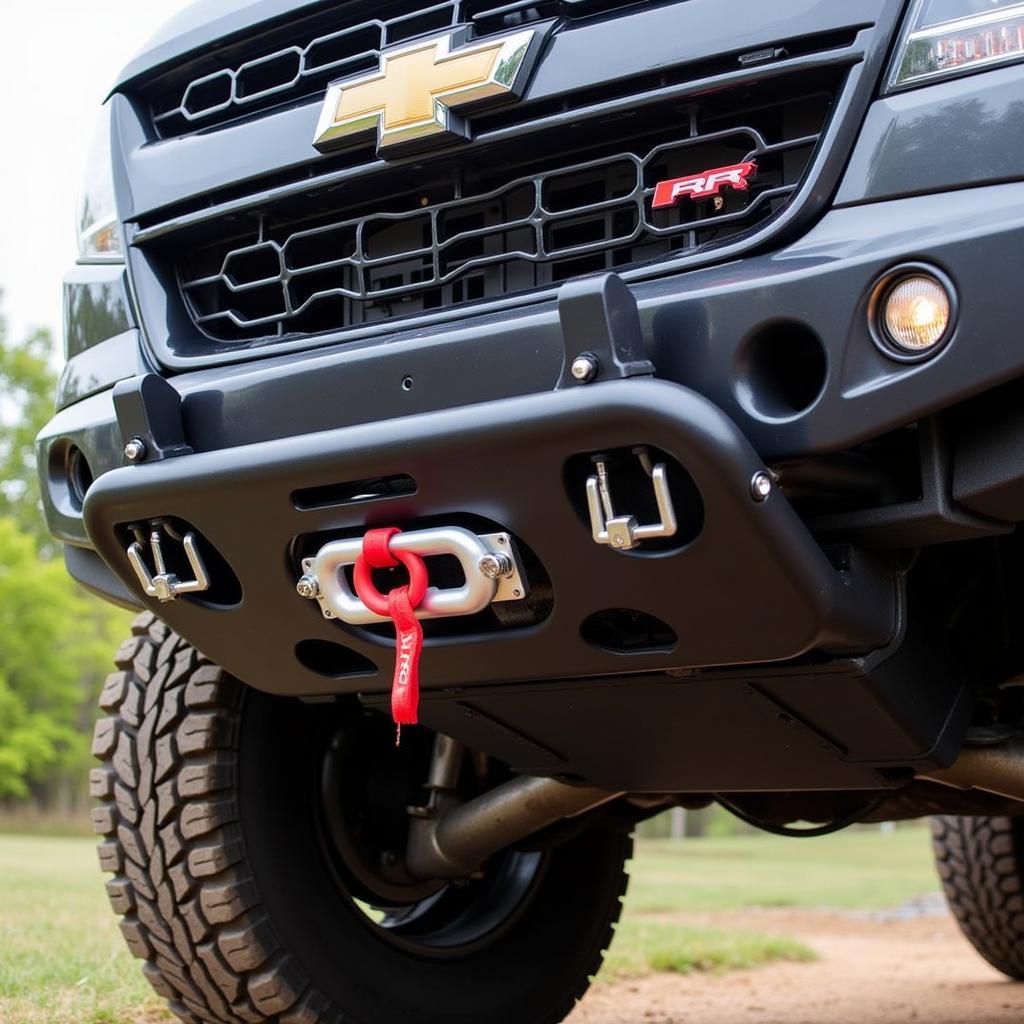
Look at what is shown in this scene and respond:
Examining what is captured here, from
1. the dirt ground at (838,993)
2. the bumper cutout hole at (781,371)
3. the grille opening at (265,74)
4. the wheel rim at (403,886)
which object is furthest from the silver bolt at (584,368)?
the dirt ground at (838,993)

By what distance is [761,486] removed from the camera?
79.8 inches

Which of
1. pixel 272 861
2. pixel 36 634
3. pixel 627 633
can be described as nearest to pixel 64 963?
pixel 272 861

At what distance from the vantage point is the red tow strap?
91.0 inches

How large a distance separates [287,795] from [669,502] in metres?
1.45

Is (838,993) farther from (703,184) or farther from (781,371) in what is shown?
(703,184)

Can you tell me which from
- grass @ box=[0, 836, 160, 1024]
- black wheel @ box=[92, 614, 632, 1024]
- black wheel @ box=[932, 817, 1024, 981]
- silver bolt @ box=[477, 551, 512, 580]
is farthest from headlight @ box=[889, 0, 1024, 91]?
black wheel @ box=[932, 817, 1024, 981]

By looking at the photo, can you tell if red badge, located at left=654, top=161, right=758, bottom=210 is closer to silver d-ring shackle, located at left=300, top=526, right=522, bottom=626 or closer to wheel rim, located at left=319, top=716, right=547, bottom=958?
silver d-ring shackle, located at left=300, top=526, right=522, bottom=626

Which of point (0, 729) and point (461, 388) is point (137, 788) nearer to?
point (461, 388)

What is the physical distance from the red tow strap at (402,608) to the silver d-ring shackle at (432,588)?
12 mm

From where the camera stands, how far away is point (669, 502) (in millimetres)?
2072

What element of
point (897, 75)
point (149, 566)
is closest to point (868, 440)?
point (897, 75)

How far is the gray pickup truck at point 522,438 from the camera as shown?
2080 millimetres

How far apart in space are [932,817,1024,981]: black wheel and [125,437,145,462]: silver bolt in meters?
4.15

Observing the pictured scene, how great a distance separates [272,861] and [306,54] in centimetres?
161
